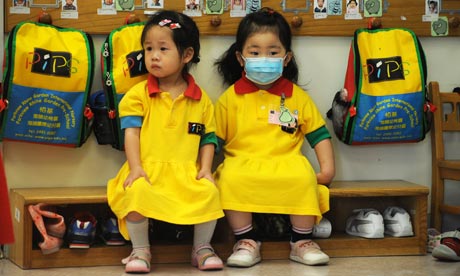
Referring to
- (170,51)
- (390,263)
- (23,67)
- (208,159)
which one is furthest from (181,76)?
(390,263)

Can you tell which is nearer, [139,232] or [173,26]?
[139,232]

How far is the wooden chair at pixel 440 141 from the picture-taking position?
371 cm

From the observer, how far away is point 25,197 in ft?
10.4

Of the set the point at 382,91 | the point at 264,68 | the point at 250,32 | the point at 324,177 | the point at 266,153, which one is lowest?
the point at 324,177

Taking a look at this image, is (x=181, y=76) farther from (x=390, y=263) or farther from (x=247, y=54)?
(x=390, y=263)

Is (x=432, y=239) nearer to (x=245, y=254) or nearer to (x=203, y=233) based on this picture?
(x=245, y=254)

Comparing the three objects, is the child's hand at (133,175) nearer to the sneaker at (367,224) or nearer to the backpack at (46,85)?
the backpack at (46,85)

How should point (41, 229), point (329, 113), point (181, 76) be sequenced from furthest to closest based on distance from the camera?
point (329, 113)
point (181, 76)
point (41, 229)

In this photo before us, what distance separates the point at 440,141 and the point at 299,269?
980mm

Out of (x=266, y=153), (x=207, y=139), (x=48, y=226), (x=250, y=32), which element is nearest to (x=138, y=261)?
(x=48, y=226)

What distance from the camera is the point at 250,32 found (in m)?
3.44

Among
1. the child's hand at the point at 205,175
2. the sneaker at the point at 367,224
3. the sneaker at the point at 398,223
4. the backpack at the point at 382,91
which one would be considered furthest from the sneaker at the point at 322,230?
the child's hand at the point at 205,175

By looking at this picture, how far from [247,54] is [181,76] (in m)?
0.28

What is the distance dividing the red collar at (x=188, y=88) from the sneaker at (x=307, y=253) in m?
0.70
